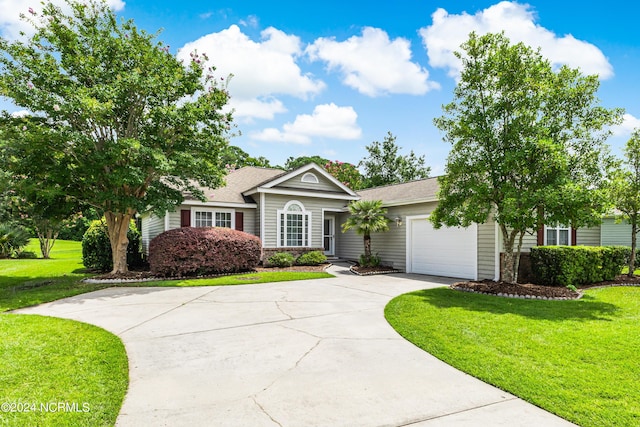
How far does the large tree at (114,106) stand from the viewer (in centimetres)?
1008

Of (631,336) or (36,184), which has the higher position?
(36,184)

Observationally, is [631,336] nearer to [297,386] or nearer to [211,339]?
[297,386]

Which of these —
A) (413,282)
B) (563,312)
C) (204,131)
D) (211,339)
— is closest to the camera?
(211,339)

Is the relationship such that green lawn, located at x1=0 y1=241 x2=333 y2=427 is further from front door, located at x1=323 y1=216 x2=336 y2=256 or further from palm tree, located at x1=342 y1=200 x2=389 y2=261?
front door, located at x1=323 y1=216 x2=336 y2=256

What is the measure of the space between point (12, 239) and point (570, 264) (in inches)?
1031

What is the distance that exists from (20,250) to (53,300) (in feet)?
55.8

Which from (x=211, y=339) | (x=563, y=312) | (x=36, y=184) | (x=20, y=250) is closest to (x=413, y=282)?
(x=563, y=312)

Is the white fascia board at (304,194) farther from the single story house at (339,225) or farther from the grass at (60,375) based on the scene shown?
the grass at (60,375)

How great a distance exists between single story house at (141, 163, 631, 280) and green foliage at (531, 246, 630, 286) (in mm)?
1115

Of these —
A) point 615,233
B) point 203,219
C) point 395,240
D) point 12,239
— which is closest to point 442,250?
point 395,240

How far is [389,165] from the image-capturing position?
3825cm

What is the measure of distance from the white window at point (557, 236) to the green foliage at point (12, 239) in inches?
1015

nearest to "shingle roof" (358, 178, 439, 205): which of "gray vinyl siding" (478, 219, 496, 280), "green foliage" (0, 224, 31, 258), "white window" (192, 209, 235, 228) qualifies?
"gray vinyl siding" (478, 219, 496, 280)

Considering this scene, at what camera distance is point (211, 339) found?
5156 millimetres
